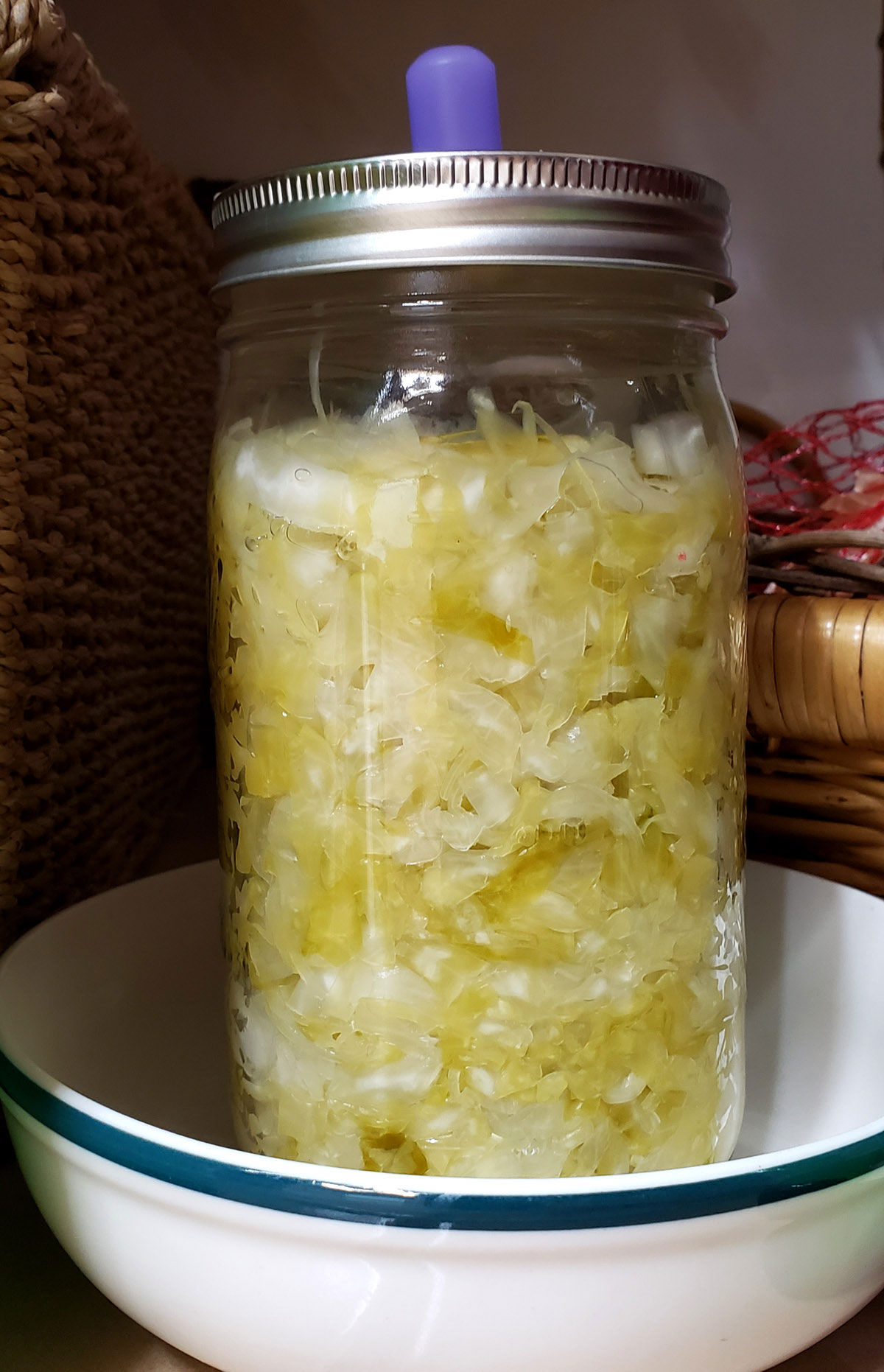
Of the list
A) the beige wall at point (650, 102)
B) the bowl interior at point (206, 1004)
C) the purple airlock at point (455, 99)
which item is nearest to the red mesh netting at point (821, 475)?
the beige wall at point (650, 102)

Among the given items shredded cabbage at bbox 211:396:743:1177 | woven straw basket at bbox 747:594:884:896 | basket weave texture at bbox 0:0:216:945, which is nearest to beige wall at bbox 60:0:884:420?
basket weave texture at bbox 0:0:216:945

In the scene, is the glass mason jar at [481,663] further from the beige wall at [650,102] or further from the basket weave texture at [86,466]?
the beige wall at [650,102]

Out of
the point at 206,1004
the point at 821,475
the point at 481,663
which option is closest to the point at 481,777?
the point at 481,663

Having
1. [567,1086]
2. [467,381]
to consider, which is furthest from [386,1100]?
[467,381]

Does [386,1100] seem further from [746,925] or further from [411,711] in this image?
[746,925]

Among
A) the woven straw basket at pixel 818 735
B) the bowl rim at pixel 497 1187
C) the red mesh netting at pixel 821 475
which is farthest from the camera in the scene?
the red mesh netting at pixel 821 475

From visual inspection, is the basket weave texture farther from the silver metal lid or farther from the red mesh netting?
the red mesh netting
